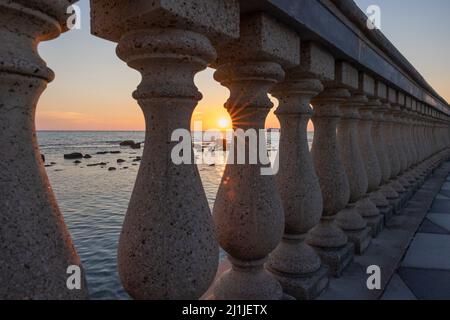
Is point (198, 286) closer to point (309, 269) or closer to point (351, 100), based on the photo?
point (309, 269)

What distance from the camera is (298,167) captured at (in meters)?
2.56

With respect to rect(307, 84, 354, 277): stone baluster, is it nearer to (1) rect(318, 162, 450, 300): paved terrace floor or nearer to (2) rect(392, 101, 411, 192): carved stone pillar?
(1) rect(318, 162, 450, 300): paved terrace floor

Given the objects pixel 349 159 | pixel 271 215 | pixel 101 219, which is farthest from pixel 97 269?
pixel 271 215

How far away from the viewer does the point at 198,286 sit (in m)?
1.50

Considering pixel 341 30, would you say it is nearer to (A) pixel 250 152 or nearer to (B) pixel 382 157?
(A) pixel 250 152

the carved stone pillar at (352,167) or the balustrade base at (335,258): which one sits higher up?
the carved stone pillar at (352,167)

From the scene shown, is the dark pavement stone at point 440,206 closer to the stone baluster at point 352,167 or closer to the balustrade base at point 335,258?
the stone baluster at point 352,167

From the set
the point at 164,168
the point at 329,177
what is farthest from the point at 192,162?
the point at 329,177

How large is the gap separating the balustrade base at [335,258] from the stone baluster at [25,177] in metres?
2.54

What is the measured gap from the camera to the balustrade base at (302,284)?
2.57m

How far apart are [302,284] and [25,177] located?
2163mm

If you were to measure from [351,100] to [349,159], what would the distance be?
0.66 metres

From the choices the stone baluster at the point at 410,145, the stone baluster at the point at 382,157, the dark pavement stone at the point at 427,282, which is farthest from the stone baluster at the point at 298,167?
Answer: the stone baluster at the point at 410,145

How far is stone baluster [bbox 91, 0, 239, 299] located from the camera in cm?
143
